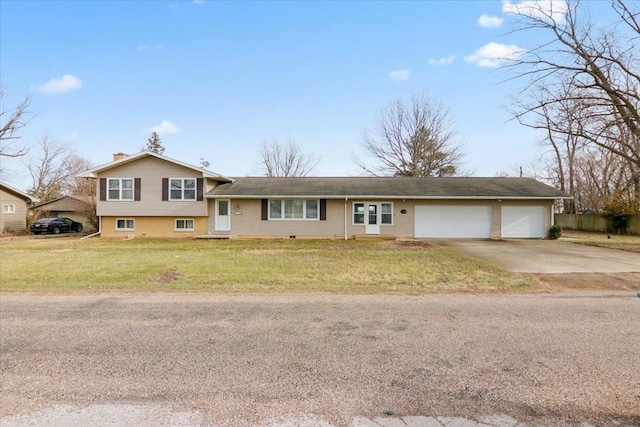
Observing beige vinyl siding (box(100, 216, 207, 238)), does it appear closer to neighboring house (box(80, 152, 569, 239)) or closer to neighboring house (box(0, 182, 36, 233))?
neighboring house (box(80, 152, 569, 239))

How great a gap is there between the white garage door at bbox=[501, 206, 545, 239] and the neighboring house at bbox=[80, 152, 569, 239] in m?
0.05

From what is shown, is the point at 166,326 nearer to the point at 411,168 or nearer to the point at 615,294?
the point at 615,294

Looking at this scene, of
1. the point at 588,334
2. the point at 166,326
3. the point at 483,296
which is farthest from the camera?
the point at 483,296

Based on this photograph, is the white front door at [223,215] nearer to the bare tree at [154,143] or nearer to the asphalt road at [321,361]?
the asphalt road at [321,361]

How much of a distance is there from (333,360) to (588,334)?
10.8 ft

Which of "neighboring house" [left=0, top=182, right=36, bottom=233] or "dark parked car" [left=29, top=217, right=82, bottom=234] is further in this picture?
"neighboring house" [left=0, top=182, right=36, bottom=233]

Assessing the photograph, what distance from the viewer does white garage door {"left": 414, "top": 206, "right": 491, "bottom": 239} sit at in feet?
59.6

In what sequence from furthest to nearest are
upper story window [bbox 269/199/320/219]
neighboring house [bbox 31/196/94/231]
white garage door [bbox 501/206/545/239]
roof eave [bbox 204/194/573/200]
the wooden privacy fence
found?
neighboring house [bbox 31/196/94/231], the wooden privacy fence, upper story window [bbox 269/199/320/219], white garage door [bbox 501/206/545/239], roof eave [bbox 204/194/573/200]

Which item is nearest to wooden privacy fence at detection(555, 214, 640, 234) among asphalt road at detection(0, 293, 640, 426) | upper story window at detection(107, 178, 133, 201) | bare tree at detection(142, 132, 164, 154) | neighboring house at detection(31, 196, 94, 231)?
asphalt road at detection(0, 293, 640, 426)

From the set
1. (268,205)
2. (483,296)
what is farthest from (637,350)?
(268,205)

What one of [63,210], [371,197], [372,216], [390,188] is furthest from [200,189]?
[63,210]

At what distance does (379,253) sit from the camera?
12234 mm

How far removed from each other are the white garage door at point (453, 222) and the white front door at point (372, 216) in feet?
7.25

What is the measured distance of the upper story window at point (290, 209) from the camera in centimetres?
1852
